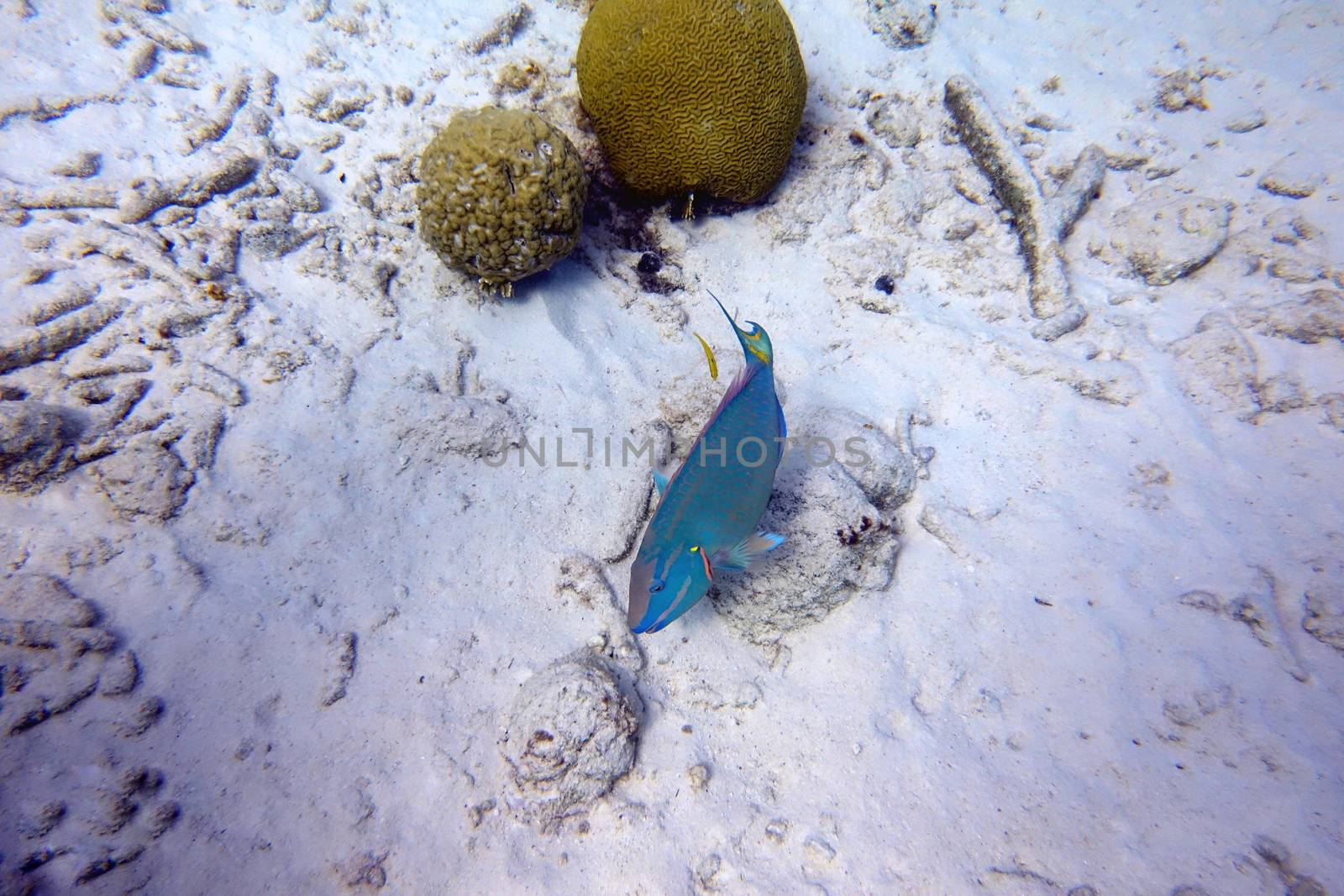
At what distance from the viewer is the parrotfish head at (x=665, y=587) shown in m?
2.64

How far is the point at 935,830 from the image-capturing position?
291cm

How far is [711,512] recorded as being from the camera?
2.79m

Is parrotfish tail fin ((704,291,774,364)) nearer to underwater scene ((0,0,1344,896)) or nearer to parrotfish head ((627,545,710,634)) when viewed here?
underwater scene ((0,0,1344,896))

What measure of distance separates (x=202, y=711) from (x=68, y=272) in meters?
3.21

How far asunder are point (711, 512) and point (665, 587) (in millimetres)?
451

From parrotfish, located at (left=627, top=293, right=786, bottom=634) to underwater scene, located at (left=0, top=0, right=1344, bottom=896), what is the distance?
0.03 m

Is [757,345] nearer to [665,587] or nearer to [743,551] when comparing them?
[743,551]

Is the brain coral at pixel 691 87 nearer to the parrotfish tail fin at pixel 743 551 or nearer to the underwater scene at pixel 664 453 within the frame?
the underwater scene at pixel 664 453

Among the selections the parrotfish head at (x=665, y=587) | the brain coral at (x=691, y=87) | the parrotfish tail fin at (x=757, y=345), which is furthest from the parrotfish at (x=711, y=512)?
the brain coral at (x=691, y=87)

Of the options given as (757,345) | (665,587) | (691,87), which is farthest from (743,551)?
(691,87)

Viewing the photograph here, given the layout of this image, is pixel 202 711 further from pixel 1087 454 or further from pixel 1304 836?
pixel 1087 454

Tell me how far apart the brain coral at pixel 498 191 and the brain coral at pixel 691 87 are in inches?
31.6

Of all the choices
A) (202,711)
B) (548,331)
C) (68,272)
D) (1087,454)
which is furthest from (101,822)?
(1087,454)

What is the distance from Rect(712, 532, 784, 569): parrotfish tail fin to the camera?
9.12 feet
